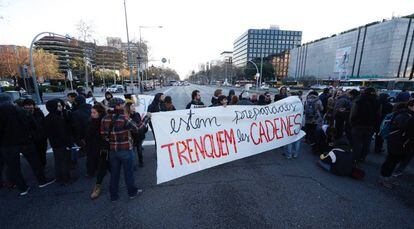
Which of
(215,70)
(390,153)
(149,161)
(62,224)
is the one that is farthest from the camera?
(215,70)

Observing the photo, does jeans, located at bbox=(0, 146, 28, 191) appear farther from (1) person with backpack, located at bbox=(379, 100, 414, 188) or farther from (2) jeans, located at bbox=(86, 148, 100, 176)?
(1) person with backpack, located at bbox=(379, 100, 414, 188)

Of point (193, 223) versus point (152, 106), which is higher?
point (152, 106)

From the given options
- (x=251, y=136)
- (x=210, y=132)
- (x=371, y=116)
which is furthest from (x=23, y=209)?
(x=371, y=116)

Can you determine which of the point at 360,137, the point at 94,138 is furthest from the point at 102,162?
the point at 360,137

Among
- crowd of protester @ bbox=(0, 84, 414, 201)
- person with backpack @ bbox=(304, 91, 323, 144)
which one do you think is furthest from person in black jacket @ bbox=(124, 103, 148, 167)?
person with backpack @ bbox=(304, 91, 323, 144)

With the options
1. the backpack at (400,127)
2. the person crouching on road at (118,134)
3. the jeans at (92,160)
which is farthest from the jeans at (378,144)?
the jeans at (92,160)

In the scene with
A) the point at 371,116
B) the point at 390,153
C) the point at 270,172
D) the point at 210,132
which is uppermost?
the point at 371,116

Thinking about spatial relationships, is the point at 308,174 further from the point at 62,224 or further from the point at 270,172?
the point at 62,224

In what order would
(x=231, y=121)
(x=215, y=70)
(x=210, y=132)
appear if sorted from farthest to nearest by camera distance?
(x=215, y=70)
(x=231, y=121)
(x=210, y=132)

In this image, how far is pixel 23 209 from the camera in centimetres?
296

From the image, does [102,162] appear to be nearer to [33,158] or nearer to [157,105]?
[33,158]

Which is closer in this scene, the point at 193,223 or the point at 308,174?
the point at 193,223

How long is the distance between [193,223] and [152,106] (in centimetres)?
297

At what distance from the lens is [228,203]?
3139 millimetres
